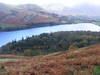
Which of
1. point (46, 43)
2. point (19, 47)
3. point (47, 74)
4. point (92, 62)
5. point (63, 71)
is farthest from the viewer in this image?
point (46, 43)

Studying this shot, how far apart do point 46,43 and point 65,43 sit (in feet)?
37.8

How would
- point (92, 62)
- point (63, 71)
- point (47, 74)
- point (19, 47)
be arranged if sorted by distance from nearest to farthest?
point (47, 74) → point (63, 71) → point (92, 62) → point (19, 47)

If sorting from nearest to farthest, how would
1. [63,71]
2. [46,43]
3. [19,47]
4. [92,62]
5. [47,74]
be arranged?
[47,74] < [63,71] < [92,62] < [19,47] < [46,43]

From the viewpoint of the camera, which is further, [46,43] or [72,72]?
[46,43]

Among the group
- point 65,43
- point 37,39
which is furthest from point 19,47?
point 65,43

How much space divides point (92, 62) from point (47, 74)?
3.41m

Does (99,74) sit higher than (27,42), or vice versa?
(99,74)

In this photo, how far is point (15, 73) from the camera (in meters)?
8.12

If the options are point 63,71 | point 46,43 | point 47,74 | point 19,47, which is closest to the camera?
point 47,74

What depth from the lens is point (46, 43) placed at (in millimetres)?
86188

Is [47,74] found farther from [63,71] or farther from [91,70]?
[91,70]

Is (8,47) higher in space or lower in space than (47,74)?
lower

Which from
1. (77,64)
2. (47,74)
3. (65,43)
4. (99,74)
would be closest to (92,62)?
(77,64)

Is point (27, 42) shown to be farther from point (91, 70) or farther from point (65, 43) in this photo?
point (91, 70)
